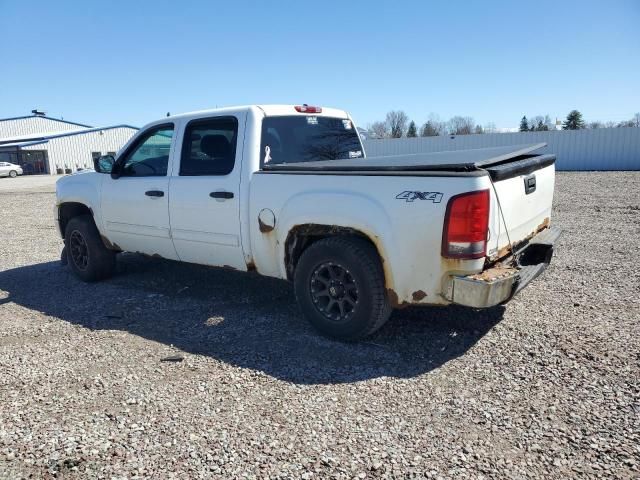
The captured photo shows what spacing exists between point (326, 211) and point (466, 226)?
111 centimetres

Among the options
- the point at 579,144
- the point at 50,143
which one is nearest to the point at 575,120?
the point at 579,144

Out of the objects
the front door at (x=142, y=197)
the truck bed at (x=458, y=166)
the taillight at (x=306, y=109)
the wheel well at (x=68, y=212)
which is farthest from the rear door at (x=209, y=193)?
the wheel well at (x=68, y=212)

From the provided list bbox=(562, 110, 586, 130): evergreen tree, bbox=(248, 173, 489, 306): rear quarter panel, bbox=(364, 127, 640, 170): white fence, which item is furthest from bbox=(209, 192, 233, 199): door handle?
bbox=(562, 110, 586, 130): evergreen tree

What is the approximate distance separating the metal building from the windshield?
50.0 meters

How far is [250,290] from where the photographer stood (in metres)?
5.65

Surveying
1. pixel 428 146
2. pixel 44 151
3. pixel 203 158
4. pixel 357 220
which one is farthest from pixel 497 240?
pixel 44 151

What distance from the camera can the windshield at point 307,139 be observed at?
4703mm

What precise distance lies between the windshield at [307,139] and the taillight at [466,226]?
1.99 meters

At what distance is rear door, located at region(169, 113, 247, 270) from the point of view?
4.54 m

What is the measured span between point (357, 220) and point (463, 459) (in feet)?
5.89

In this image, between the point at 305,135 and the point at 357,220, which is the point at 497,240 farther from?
the point at 305,135

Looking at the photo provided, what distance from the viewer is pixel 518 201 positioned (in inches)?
149

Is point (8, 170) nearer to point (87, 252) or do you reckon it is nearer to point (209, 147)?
point (87, 252)

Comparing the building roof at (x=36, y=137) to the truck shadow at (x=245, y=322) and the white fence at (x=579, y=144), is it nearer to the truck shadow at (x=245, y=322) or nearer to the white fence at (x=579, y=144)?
the white fence at (x=579, y=144)
